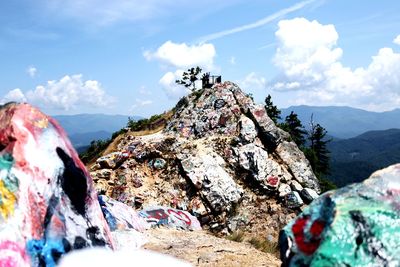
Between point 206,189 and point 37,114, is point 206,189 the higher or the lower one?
the lower one

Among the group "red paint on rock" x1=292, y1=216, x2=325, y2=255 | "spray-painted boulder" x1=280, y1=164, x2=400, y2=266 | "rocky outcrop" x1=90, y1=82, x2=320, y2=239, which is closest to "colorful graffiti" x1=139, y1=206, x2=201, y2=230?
"rocky outcrop" x1=90, y1=82, x2=320, y2=239

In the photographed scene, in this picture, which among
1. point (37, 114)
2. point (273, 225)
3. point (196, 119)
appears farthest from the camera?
point (196, 119)

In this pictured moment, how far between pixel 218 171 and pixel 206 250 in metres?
18.6

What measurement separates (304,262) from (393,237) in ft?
5.21

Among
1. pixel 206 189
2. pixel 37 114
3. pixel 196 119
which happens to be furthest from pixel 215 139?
pixel 37 114

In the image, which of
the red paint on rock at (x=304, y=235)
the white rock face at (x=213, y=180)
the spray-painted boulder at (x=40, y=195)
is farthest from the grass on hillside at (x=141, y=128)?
the red paint on rock at (x=304, y=235)

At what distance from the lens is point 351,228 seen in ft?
23.8

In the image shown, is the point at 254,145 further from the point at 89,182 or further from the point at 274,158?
the point at 89,182

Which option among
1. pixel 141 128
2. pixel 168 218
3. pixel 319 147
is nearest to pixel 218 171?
pixel 168 218

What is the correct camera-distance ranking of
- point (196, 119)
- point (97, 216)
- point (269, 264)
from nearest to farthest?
point (97, 216) → point (269, 264) → point (196, 119)

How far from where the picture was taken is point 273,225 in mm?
31844

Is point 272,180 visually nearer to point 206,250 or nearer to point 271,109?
point 206,250

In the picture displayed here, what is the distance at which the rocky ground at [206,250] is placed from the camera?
13781mm

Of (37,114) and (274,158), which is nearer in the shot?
(37,114)
